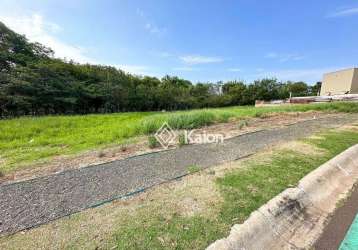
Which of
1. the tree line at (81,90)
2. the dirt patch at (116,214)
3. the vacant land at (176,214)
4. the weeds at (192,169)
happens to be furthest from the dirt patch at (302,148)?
the tree line at (81,90)

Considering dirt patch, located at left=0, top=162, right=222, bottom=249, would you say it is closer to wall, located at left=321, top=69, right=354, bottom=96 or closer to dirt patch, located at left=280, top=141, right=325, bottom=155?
dirt patch, located at left=280, top=141, right=325, bottom=155

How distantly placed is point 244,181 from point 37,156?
172 inches

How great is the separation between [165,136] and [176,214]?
363 cm

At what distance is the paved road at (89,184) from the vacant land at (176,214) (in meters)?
0.20

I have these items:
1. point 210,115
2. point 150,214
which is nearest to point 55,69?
point 210,115

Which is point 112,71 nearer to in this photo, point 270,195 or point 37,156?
point 37,156

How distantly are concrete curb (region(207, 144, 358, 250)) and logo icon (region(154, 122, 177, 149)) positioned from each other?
279 centimetres

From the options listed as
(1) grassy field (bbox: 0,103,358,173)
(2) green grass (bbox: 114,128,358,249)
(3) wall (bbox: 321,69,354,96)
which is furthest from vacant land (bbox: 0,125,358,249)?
(3) wall (bbox: 321,69,354,96)

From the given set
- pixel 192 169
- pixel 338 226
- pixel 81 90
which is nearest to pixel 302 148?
pixel 338 226

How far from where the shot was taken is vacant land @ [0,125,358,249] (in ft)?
4.74

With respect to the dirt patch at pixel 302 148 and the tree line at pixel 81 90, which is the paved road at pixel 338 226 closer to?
the dirt patch at pixel 302 148

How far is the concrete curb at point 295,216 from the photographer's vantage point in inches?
60.2

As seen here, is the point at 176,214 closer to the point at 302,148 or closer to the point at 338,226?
the point at 338,226

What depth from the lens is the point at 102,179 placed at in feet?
8.64
